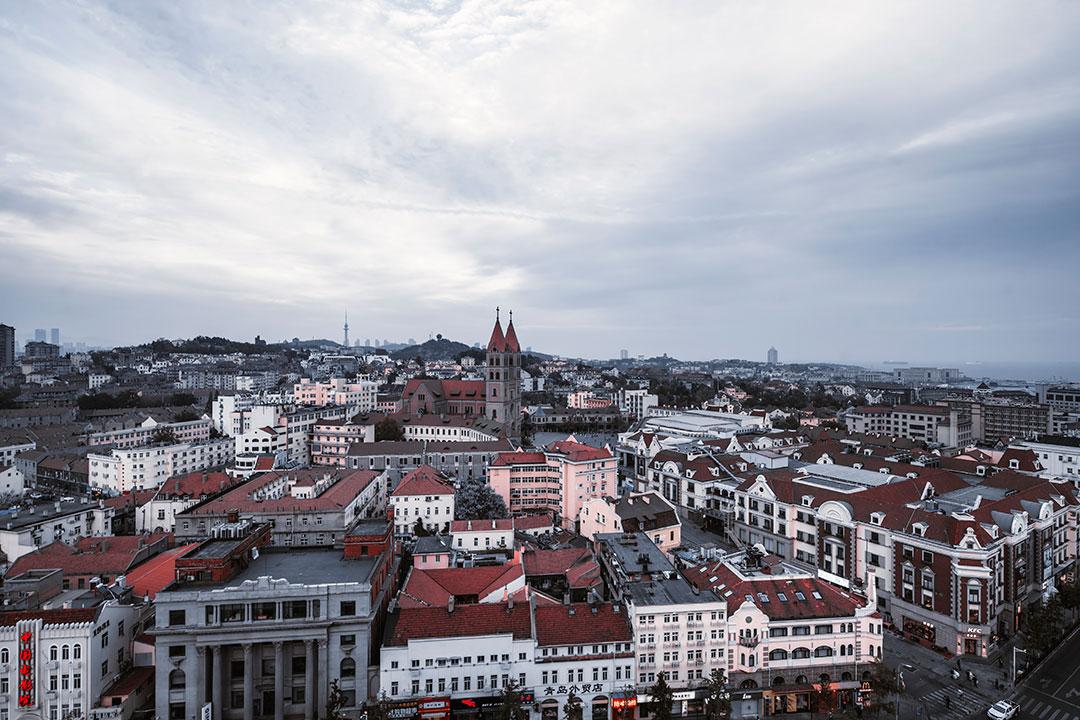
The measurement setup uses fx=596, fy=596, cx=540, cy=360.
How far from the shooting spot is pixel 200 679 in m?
34.0

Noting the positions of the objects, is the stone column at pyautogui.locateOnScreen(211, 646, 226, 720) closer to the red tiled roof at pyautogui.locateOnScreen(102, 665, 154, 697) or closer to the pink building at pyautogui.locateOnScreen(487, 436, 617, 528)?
the red tiled roof at pyautogui.locateOnScreen(102, 665, 154, 697)

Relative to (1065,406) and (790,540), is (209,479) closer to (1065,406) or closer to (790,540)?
(790,540)

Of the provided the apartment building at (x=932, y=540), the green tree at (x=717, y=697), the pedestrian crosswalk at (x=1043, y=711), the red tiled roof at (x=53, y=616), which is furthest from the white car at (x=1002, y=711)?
the red tiled roof at (x=53, y=616)

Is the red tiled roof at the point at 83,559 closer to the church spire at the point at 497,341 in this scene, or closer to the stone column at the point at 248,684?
the stone column at the point at 248,684

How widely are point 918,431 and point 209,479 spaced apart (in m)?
132

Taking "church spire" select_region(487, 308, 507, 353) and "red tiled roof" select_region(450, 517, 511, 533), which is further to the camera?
"church spire" select_region(487, 308, 507, 353)

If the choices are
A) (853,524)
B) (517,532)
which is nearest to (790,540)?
(853,524)

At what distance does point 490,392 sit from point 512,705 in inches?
3432

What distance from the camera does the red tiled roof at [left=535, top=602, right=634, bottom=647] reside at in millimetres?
35347

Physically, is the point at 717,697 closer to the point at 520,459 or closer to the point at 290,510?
the point at 520,459

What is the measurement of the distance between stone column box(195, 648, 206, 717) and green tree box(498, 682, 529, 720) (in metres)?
16.9

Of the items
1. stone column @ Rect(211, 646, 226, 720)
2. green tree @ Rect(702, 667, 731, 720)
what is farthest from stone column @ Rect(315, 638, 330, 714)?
green tree @ Rect(702, 667, 731, 720)

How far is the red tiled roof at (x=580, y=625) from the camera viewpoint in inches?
1392

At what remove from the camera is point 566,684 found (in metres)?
35.1
